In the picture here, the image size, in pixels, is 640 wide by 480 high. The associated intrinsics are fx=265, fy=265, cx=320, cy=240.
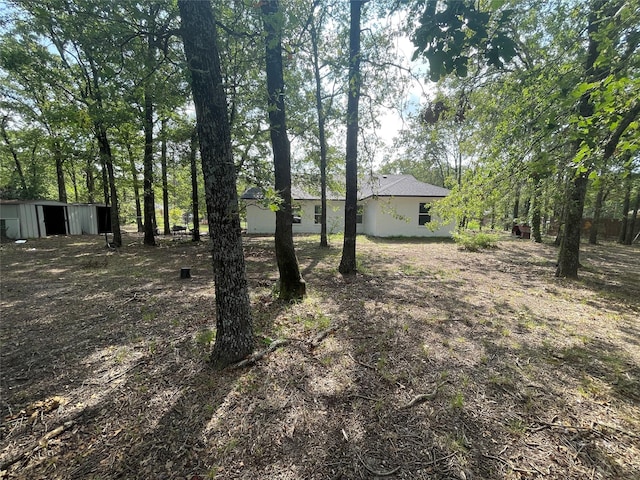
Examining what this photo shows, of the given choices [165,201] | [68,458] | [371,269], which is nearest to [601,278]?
[371,269]

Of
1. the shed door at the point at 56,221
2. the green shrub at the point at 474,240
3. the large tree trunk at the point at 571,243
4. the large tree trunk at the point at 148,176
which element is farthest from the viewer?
the shed door at the point at 56,221

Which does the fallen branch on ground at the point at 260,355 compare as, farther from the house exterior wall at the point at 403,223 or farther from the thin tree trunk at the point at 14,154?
the thin tree trunk at the point at 14,154

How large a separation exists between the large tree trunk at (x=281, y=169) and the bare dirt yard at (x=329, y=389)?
43 centimetres

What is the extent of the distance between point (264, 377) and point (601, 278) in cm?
844

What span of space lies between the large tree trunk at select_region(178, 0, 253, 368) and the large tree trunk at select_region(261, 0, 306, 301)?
1410 millimetres

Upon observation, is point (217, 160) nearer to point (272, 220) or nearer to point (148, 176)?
point (148, 176)

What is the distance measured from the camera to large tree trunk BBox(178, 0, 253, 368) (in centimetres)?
225

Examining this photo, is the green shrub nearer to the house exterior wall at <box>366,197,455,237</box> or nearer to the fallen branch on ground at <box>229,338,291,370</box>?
the house exterior wall at <box>366,197,455,237</box>

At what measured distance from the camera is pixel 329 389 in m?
2.43

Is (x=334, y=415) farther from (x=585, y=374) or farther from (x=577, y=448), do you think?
(x=585, y=374)

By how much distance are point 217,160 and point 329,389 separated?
2.30m

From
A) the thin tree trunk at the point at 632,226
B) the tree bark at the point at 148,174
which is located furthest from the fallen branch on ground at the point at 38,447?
the thin tree trunk at the point at 632,226

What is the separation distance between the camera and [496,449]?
5.94 feet

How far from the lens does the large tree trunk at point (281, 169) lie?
13.3ft
